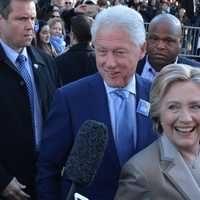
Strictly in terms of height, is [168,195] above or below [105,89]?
below

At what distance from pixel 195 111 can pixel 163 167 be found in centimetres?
30

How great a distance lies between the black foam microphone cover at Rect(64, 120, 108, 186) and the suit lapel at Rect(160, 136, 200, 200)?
361mm

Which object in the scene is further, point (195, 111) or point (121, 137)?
point (121, 137)

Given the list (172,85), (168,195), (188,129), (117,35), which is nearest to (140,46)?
(117,35)

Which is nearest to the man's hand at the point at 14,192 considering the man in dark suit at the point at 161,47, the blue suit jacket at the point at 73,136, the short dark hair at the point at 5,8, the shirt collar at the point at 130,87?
the blue suit jacket at the point at 73,136

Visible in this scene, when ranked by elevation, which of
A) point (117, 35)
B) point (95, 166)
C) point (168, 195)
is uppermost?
point (117, 35)

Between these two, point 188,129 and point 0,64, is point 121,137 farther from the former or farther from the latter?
point 0,64

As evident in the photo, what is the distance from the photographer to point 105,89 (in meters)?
2.74

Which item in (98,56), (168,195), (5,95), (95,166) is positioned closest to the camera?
(95,166)

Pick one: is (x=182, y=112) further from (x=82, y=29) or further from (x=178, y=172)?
(x=82, y=29)

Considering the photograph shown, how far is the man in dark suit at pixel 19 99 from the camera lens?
10.4 feet

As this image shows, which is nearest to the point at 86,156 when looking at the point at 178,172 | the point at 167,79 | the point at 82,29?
the point at 178,172

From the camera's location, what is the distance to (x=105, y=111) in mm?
2686

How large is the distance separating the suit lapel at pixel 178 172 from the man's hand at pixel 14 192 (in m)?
1.07
